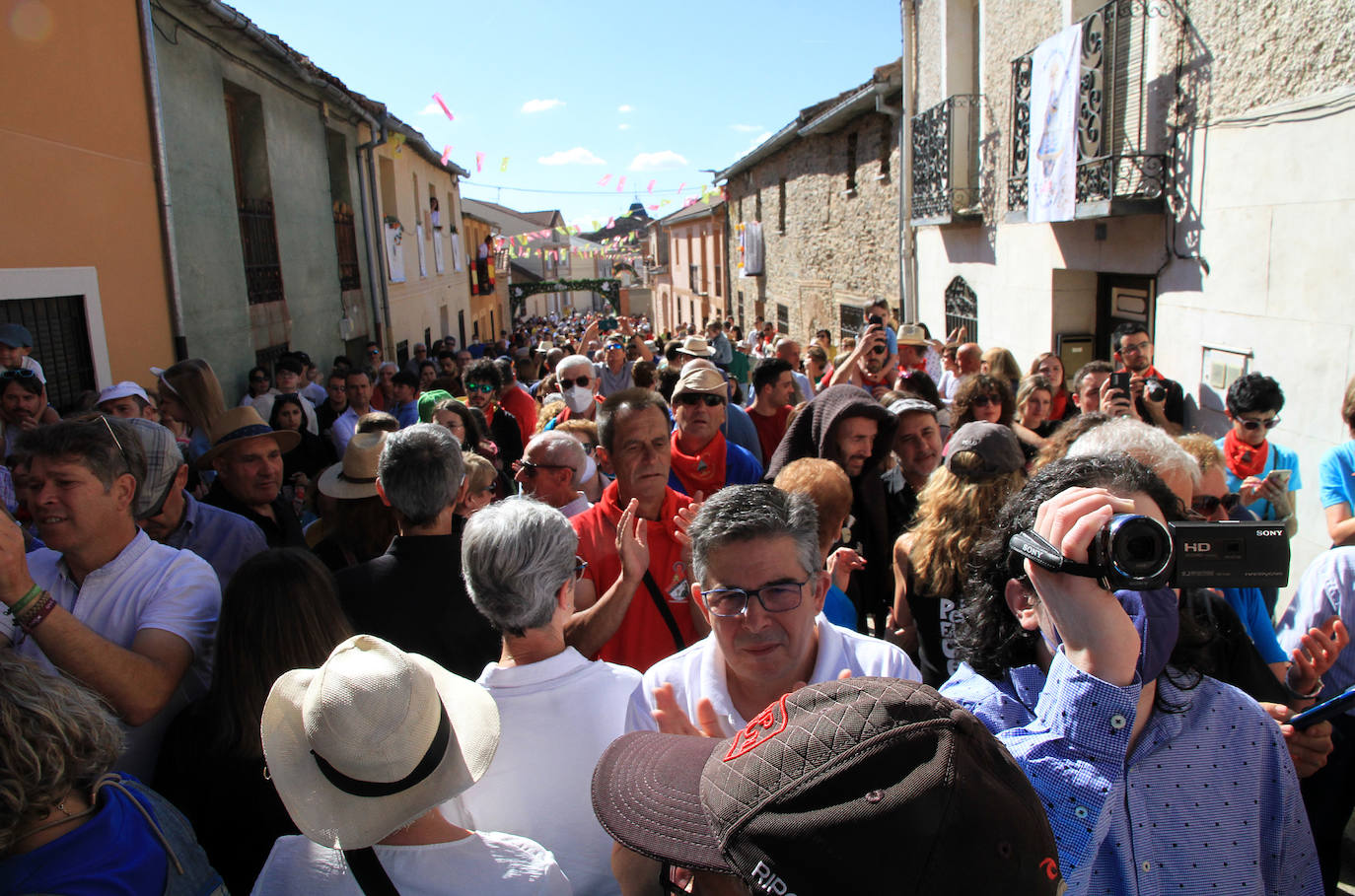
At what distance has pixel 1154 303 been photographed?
7.42 meters

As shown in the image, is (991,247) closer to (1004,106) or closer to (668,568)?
(1004,106)

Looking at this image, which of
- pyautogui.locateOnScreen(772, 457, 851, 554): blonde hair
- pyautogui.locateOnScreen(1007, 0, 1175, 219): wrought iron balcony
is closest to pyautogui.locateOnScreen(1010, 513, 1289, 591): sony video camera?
pyautogui.locateOnScreen(772, 457, 851, 554): blonde hair

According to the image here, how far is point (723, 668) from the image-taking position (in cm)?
191

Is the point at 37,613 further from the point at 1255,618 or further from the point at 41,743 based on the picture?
the point at 1255,618

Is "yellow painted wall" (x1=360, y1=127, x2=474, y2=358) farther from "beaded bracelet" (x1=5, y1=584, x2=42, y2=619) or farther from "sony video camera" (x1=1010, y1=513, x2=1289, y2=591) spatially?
"sony video camera" (x1=1010, y1=513, x2=1289, y2=591)

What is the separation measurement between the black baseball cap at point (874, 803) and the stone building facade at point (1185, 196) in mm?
5402

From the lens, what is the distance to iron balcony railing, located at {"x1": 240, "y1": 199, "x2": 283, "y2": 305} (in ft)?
30.7

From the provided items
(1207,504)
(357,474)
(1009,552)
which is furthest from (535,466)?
(1207,504)

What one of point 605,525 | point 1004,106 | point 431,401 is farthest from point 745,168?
point 605,525

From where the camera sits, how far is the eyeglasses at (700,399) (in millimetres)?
3998

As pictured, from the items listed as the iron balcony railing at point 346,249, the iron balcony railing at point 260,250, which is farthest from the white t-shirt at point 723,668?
the iron balcony railing at point 346,249

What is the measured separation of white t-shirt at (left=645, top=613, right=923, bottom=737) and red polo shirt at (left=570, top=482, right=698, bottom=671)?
0.70 meters

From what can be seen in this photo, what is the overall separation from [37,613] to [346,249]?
12.3 metres

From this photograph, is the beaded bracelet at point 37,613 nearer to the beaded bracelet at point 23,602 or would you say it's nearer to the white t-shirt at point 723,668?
the beaded bracelet at point 23,602
